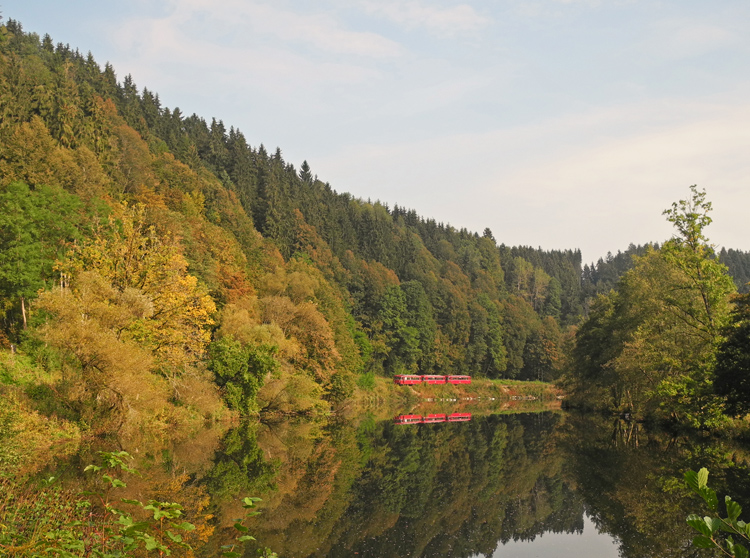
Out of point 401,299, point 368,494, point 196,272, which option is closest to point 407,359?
point 401,299

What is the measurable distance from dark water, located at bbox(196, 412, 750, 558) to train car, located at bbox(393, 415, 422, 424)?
16259 millimetres

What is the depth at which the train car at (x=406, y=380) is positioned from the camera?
93250mm

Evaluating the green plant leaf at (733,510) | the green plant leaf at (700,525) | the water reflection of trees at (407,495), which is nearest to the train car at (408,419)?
the water reflection of trees at (407,495)

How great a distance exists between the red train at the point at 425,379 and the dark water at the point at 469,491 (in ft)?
166

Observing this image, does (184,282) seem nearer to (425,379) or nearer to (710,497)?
(710,497)

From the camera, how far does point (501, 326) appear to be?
449ft

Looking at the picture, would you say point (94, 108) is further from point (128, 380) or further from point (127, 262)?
point (128, 380)

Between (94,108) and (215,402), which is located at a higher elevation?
(94,108)

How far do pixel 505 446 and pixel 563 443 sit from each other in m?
3.93

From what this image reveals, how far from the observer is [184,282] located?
3744 centimetres

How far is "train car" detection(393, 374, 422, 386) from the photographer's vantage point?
9325cm

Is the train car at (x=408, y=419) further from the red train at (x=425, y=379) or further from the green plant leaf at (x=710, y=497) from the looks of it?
the green plant leaf at (x=710, y=497)

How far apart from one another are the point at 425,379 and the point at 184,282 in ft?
214

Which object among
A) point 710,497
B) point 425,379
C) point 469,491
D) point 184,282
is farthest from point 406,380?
point 710,497
